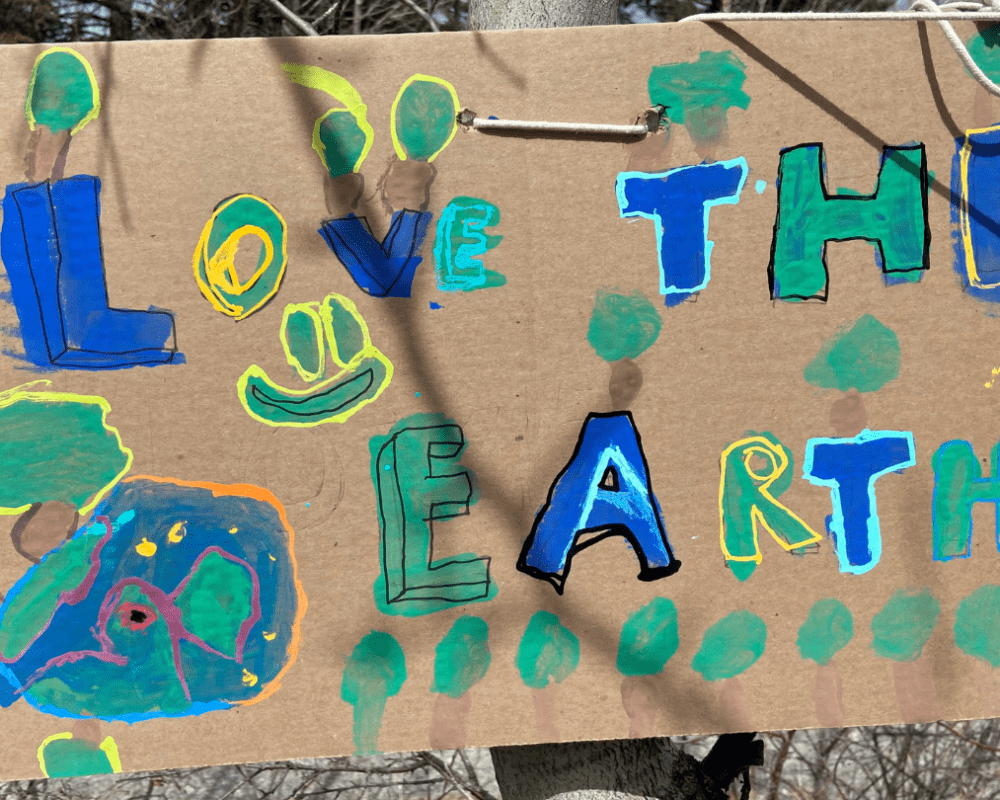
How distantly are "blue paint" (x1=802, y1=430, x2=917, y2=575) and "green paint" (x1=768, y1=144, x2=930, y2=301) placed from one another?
0.14 m

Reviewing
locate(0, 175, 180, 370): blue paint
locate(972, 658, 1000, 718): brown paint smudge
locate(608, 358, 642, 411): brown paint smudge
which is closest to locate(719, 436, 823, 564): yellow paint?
locate(608, 358, 642, 411): brown paint smudge

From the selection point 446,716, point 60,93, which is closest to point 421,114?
point 60,93

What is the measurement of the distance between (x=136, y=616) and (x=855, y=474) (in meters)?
0.67

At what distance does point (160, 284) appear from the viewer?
0.68 metres

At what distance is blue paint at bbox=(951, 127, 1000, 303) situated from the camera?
2.33 ft

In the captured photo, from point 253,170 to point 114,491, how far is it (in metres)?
0.31

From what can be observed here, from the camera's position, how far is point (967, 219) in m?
0.71

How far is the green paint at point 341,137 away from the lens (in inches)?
26.7

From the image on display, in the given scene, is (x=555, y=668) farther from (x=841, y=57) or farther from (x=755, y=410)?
(x=841, y=57)

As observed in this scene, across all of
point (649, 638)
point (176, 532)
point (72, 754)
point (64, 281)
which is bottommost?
point (72, 754)

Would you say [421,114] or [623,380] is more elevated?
[421,114]

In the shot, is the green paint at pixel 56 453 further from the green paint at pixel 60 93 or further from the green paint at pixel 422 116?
the green paint at pixel 422 116

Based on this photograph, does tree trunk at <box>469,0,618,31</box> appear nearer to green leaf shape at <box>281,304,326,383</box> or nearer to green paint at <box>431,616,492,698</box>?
green leaf shape at <box>281,304,326,383</box>

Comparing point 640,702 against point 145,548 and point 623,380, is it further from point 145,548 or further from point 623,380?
point 145,548
